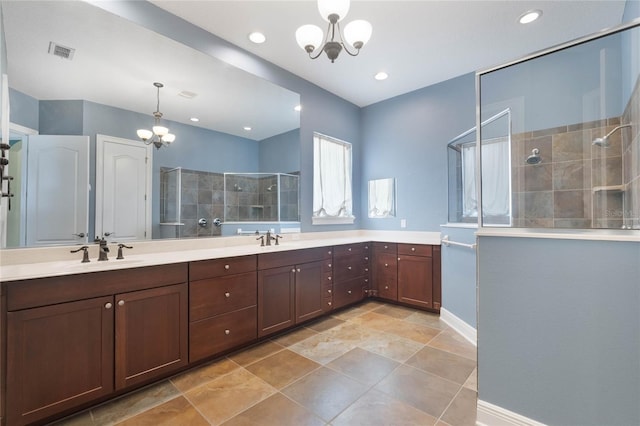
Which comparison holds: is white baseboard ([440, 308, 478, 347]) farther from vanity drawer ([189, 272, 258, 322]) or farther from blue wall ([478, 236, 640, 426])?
vanity drawer ([189, 272, 258, 322])

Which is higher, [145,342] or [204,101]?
[204,101]

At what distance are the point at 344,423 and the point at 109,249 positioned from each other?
6.91ft

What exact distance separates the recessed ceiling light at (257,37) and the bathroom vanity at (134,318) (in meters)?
2.12

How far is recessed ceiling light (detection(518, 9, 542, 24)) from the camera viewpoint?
2443 millimetres

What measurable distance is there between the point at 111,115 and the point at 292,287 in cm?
224

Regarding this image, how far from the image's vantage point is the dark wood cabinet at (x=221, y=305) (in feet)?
6.93

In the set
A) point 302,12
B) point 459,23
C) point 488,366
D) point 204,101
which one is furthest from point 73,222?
point 459,23

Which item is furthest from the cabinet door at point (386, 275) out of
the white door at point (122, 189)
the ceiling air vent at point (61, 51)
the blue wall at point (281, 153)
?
the ceiling air vent at point (61, 51)

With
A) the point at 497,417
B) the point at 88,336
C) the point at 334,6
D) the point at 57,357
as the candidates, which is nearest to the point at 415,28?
the point at 334,6

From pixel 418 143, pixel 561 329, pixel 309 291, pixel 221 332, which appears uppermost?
pixel 418 143

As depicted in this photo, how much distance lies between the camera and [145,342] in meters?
1.86

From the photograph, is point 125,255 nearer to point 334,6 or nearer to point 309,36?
point 309,36

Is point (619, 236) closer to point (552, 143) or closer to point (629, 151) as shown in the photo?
point (629, 151)

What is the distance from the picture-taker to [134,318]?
Answer: 181 cm
